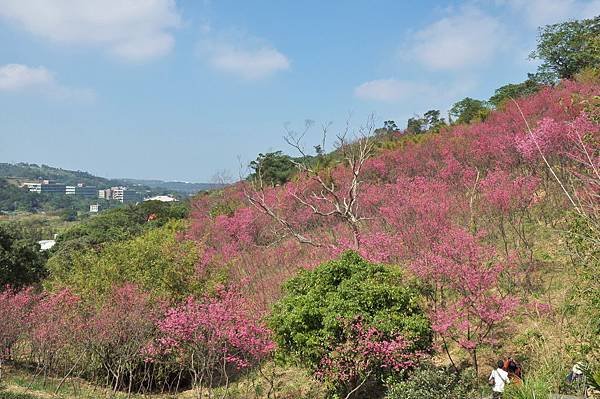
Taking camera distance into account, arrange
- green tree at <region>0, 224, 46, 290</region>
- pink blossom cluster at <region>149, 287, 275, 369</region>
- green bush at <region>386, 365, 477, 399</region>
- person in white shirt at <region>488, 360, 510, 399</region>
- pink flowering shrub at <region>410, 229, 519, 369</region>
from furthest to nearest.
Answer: green tree at <region>0, 224, 46, 290</region> → pink blossom cluster at <region>149, 287, 275, 369</region> → pink flowering shrub at <region>410, 229, 519, 369</region> → person in white shirt at <region>488, 360, 510, 399</region> → green bush at <region>386, 365, 477, 399</region>

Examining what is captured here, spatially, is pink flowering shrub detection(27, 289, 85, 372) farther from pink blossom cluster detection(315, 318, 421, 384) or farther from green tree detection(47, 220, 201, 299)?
pink blossom cluster detection(315, 318, 421, 384)

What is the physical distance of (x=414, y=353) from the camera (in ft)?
29.0

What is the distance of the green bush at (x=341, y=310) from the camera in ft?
29.2

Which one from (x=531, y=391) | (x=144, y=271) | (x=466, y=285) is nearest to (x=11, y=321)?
(x=144, y=271)

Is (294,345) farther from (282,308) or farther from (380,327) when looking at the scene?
(380,327)

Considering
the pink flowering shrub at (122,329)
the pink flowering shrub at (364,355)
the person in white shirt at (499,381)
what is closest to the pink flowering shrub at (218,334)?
the pink flowering shrub at (122,329)

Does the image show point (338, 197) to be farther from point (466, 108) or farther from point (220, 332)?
point (466, 108)

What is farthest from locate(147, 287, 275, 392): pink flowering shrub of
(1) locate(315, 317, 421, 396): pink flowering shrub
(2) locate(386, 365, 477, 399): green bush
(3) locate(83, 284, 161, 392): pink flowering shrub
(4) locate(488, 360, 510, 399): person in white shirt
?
(4) locate(488, 360, 510, 399): person in white shirt

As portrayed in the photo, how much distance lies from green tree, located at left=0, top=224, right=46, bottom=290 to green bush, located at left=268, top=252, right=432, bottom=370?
14812 mm

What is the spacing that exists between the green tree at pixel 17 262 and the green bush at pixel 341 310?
14.8 metres

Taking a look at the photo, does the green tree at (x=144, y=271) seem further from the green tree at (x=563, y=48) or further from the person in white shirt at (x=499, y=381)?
the green tree at (x=563, y=48)

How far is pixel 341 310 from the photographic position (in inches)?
356

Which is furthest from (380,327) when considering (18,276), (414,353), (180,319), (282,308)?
(18,276)

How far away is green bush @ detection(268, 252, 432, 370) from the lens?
29.2ft
